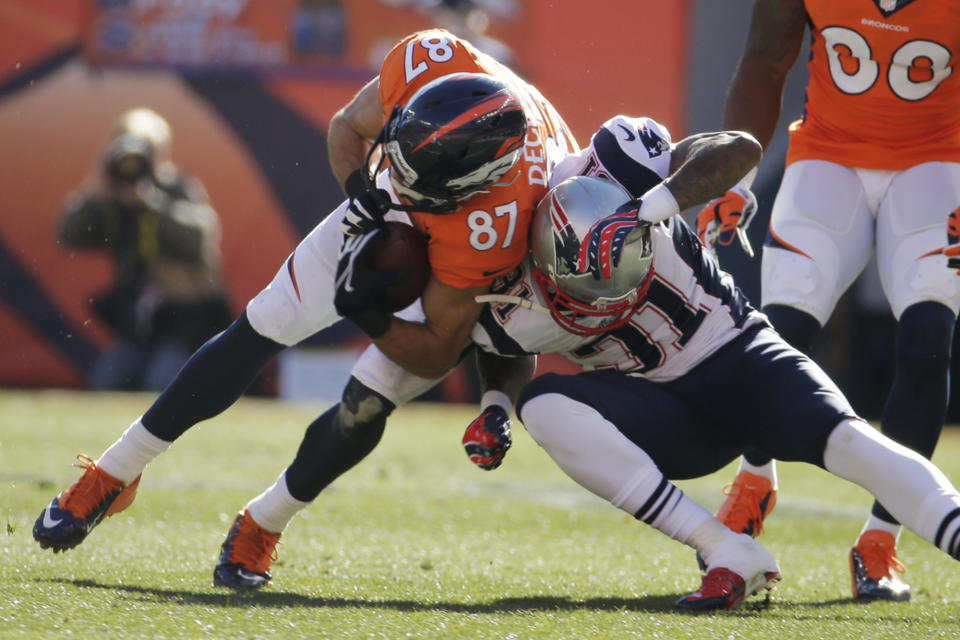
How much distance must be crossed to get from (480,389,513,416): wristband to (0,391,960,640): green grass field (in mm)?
431

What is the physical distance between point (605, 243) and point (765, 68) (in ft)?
4.02

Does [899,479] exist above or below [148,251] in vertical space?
above

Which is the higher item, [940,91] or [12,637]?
Result: [940,91]

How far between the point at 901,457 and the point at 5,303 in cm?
Result: 721

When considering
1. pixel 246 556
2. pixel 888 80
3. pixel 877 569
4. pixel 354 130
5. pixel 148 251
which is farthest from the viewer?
pixel 148 251

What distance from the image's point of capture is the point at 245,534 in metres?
3.24

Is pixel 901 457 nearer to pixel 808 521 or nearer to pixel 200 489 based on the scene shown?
pixel 808 521

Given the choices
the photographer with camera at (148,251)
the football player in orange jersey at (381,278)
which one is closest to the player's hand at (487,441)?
the football player in orange jersey at (381,278)

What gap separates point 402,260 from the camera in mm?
2947

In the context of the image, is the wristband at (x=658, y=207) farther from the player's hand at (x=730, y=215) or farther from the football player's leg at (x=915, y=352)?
the football player's leg at (x=915, y=352)

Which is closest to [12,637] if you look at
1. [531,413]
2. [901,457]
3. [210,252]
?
[531,413]

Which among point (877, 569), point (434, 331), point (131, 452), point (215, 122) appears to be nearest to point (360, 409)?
point (434, 331)

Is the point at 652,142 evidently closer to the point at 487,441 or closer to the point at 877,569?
the point at 487,441

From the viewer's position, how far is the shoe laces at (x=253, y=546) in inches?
126
